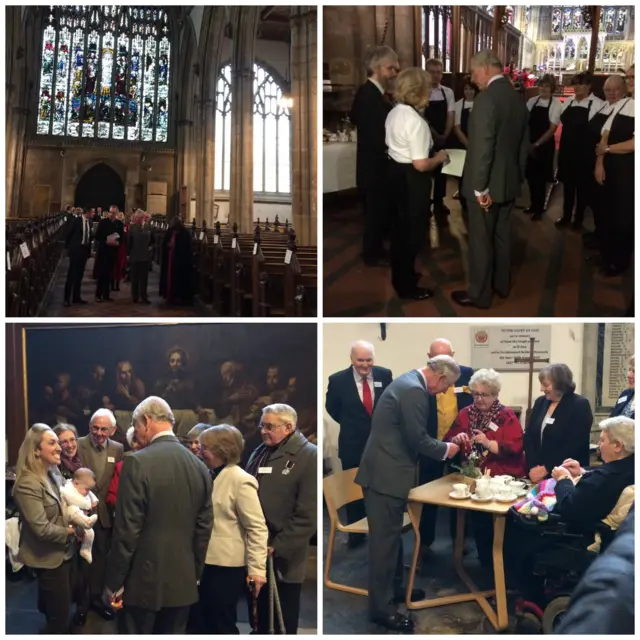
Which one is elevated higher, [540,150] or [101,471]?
[540,150]

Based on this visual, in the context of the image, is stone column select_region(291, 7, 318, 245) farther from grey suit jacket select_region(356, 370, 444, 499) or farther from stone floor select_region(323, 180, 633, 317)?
grey suit jacket select_region(356, 370, 444, 499)

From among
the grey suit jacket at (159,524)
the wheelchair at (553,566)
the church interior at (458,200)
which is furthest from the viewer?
the church interior at (458,200)

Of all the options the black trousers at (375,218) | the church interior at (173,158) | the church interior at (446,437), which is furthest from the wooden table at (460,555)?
the black trousers at (375,218)

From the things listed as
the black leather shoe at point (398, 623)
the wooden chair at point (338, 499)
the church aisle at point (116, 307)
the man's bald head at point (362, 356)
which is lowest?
the black leather shoe at point (398, 623)

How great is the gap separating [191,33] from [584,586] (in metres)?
3.14

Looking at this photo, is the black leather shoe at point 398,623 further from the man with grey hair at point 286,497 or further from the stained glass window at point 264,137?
the stained glass window at point 264,137

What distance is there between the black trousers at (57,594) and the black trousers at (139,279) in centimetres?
133

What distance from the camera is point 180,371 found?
414cm

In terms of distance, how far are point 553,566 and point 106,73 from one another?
3.32 meters

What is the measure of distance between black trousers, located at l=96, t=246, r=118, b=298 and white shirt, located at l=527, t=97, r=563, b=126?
7.20 feet

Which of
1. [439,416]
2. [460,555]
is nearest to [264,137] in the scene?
[439,416]

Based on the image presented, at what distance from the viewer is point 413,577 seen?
4.09m

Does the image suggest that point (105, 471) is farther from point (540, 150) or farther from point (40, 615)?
point (540, 150)

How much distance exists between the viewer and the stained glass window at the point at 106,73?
4137 mm
